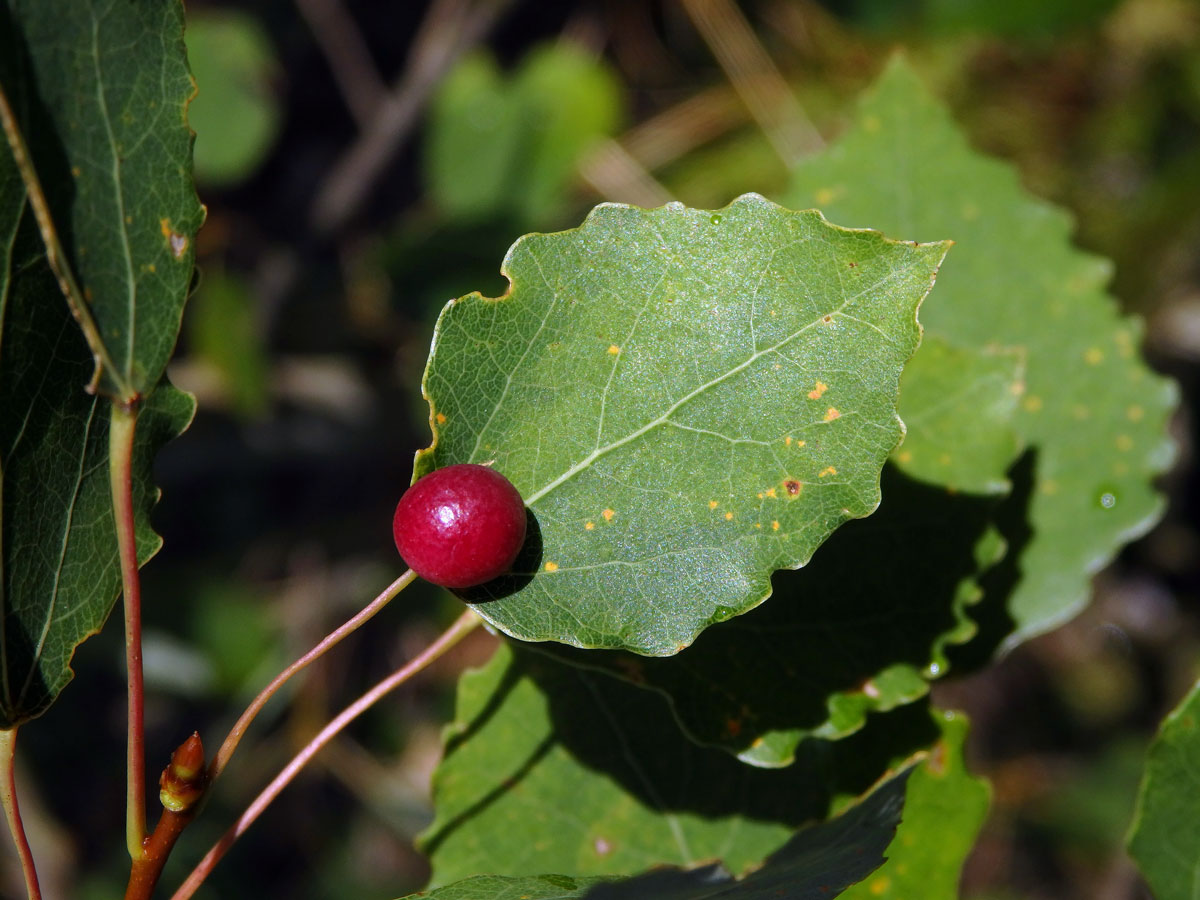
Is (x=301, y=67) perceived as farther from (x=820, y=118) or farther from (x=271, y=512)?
(x=820, y=118)

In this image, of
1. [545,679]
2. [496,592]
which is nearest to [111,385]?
[496,592]

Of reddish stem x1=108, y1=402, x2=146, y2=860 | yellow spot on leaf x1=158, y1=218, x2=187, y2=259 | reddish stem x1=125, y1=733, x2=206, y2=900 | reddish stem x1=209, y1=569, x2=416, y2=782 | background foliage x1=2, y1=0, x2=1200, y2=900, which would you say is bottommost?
background foliage x1=2, y1=0, x2=1200, y2=900

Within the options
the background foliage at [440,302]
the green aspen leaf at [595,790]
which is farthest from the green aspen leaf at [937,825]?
the background foliage at [440,302]

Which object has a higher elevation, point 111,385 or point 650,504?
point 111,385

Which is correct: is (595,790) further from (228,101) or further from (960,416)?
(228,101)

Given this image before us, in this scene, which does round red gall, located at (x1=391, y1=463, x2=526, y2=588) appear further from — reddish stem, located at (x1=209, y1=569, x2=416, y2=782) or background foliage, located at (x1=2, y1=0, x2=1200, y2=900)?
background foliage, located at (x1=2, y1=0, x2=1200, y2=900)

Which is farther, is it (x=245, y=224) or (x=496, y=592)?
(x=245, y=224)

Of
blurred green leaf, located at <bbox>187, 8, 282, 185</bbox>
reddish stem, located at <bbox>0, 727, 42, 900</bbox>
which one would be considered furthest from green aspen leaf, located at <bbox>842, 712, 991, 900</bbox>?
blurred green leaf, located at <bbox>187, 8, 282, 185</bbox>
